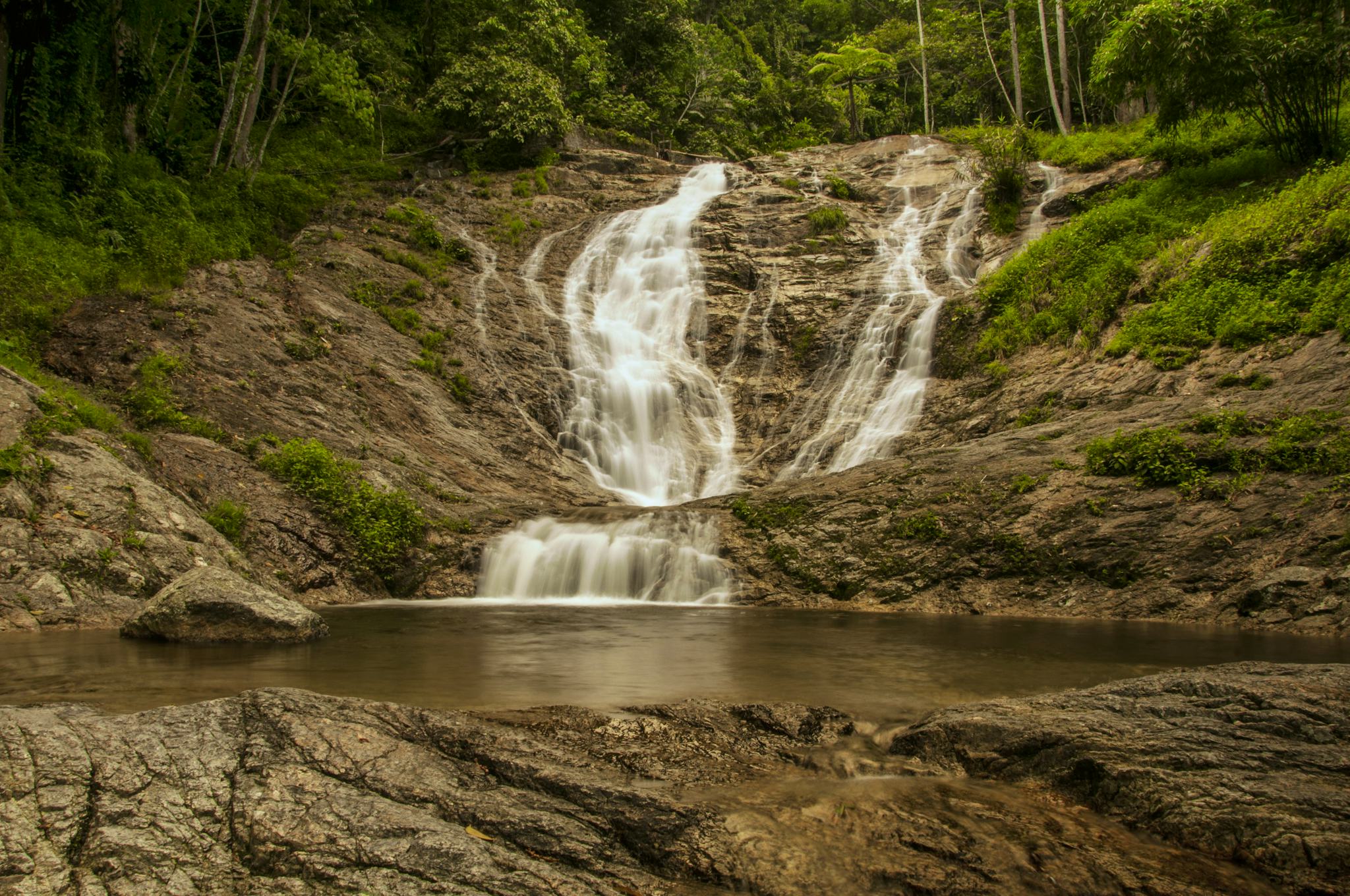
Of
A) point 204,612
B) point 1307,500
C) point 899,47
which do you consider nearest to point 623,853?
point 204,612

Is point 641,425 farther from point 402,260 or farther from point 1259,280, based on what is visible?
point 1259,280

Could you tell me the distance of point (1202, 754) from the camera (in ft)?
12.9

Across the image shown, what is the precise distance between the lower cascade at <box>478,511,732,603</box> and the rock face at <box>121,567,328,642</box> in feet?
15.2

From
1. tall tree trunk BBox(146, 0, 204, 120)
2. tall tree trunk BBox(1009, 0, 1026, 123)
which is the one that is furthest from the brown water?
tall tree trunk BBox(1009, 0, 1026, 123)

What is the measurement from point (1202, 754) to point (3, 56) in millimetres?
20504

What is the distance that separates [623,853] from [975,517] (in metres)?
9.14

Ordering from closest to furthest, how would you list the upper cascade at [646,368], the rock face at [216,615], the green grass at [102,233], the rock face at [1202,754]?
the rock face at [1202,754] → the rock face at [216,615] → the green grass at [102,233] → the upper cascade at [646,368]

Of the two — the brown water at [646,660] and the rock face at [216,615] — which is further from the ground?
the rock face at [216,615]

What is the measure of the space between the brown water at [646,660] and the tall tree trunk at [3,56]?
500 inches

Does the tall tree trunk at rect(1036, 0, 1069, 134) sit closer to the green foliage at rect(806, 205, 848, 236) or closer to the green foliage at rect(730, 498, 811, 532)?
the green foliage at rect(806, 205, 848, 236)

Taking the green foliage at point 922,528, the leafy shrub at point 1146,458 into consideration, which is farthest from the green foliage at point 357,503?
the leafy shrub at point 1146,458

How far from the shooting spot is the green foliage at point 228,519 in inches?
433

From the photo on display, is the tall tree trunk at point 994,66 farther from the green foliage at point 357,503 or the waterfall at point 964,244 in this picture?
the green foliage at point 357,503

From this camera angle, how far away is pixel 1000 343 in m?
16.9
